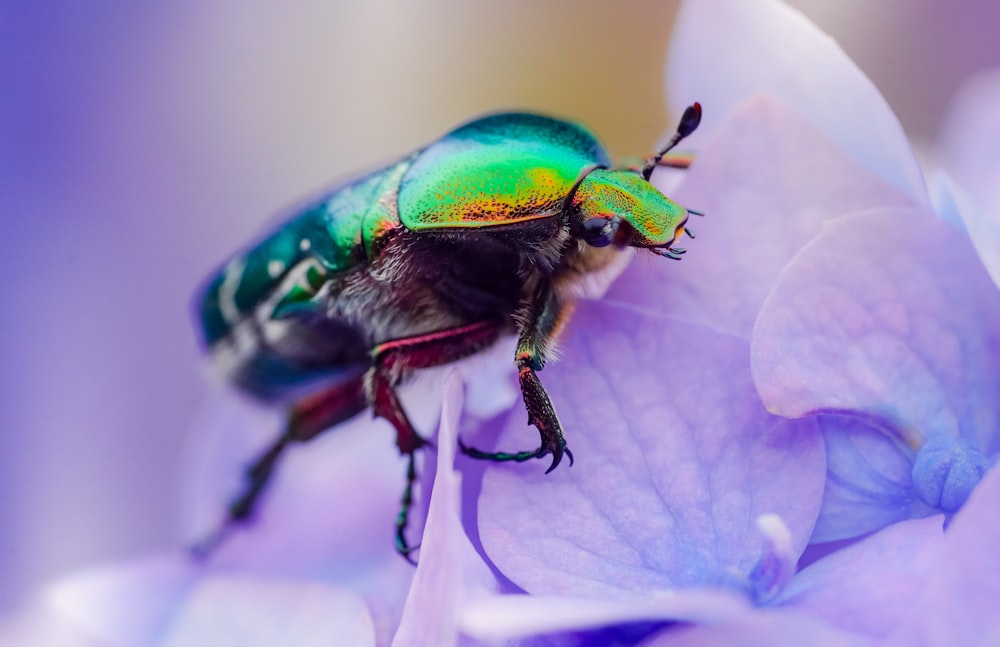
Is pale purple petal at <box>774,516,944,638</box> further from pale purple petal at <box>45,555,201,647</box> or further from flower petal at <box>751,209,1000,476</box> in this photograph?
pale purple petal at <box>45,555,201,647</box>

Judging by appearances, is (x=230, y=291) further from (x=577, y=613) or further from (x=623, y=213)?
(x=577, y=613)

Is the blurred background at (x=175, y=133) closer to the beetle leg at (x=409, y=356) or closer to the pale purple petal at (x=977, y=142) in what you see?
the pale purple petal at (x=977, y=142)

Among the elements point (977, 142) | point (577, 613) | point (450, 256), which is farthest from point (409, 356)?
point (977, 142)

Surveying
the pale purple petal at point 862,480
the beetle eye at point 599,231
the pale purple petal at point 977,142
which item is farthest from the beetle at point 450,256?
the pale purple petal at point 977,142

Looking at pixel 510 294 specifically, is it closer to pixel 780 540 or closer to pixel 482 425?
pixel 482 425

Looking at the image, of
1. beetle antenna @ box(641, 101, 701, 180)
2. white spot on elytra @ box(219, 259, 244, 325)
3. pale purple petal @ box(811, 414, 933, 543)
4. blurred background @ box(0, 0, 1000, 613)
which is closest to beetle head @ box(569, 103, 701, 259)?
beetle antenna @ box(641, 101, 701, 180)
